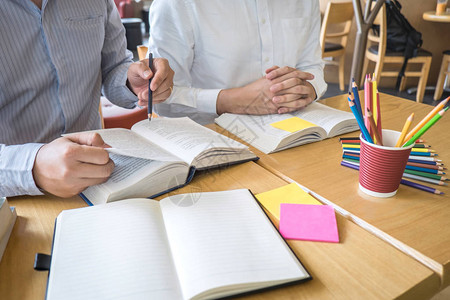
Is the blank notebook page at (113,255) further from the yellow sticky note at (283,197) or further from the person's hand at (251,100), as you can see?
the person's hand at (251,100)

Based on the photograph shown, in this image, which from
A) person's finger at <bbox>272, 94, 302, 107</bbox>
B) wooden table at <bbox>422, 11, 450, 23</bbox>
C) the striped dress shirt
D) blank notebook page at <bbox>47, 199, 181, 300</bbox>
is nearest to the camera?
blank notebook page at <bbox>47, 199, 181, 300</bbox>

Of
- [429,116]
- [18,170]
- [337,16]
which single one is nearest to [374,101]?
[429,116]

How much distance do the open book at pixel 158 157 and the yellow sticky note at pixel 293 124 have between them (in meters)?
0.15

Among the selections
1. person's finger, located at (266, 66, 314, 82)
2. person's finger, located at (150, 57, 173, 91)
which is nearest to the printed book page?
person's finger, located at (150, 57, 173, 91)

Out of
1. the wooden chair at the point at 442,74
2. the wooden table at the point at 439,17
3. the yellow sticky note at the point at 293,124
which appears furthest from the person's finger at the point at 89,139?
the wooden chair at the point at 442,74

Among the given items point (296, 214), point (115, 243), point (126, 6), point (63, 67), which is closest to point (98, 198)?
point (115, 243)

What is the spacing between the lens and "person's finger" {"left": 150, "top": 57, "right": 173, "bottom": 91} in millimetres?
901

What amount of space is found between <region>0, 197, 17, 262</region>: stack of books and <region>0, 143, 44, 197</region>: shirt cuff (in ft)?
0.19

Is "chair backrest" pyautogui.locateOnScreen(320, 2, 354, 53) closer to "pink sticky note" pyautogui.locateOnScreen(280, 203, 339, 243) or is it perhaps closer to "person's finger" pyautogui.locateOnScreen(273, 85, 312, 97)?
"person's finger" pyautogui.locateOnScreen(273, 85, 312, 97)

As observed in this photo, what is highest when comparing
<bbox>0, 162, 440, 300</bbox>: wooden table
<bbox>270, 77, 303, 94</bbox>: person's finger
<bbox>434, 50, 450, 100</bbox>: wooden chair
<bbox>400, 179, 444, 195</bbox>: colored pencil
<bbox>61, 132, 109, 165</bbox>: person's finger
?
<bbox>270, 77, 303, 94</bbox>: person's finger

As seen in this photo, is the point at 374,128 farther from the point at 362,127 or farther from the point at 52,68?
the point at 52,68

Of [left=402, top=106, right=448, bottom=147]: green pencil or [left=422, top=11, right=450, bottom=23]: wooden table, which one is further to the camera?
[left=422, top=11, right=450, bottom=23]: wooden table

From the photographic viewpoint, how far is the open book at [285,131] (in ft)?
2.94

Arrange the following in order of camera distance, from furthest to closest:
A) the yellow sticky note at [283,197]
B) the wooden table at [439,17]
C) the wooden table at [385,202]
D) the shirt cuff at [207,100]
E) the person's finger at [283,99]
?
1. the wooden table at [439,17]
2. the shirt cuff at [207,100]
3. the person's finger at [283,99]
4. the yellow sticky note at [283,197]
5. the wooden table at [385,202]
